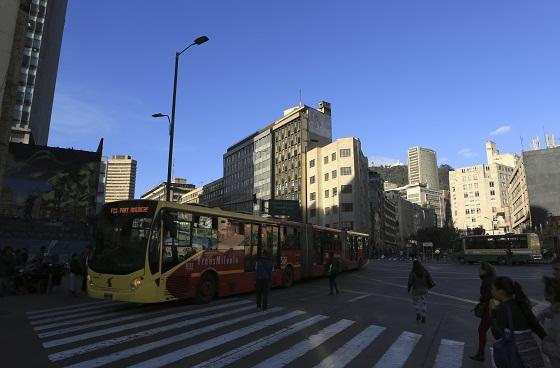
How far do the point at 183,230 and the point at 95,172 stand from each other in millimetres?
46352

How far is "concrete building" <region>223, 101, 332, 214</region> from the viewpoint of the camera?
10550 centimetres

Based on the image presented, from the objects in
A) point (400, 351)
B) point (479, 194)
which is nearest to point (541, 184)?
point (479, 194)

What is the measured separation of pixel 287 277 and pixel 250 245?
391 cm

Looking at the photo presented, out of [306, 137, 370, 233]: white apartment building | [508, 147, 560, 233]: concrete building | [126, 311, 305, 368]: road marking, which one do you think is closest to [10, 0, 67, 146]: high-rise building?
[306, 137, 370, 233]: white apartment building

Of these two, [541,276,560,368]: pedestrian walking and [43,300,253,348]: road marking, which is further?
[43,300,253,348]: road marking

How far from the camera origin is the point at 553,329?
464 centimetres

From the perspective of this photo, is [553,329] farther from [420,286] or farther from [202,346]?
[420,286]

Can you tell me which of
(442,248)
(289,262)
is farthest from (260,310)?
(442,248)

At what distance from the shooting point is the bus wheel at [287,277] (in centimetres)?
2059

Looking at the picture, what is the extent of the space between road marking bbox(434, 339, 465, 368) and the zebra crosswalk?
16 mm

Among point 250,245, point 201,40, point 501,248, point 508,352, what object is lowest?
point 508,352

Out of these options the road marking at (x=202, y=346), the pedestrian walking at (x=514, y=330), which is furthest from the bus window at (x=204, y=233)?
the pedestrian walking at (x=514, y=330)

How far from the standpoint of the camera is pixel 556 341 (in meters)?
4.55

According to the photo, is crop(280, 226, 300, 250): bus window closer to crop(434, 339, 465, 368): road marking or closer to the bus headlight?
the bus headlight
